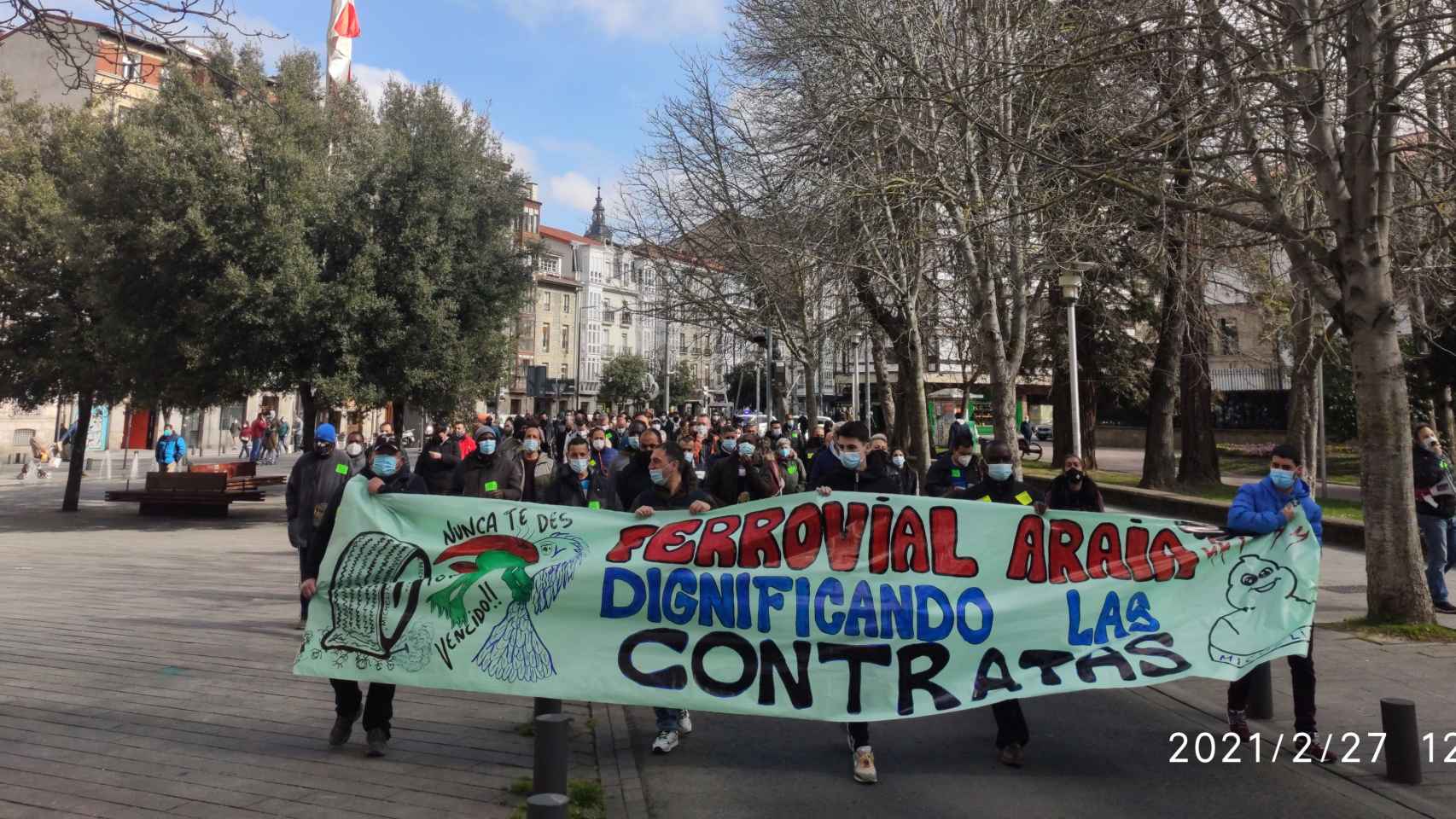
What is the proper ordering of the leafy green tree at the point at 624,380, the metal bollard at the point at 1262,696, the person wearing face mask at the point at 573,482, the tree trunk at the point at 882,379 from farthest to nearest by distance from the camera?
the leafy green tree at the point at 624,380 → the tree trunk at the point at 882,379 → the person wearing face mask at the point at 573,482 → the metal bollard at the point at 1262,696

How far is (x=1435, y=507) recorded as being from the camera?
34.3ft

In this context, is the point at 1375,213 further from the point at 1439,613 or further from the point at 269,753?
the point at 269,753

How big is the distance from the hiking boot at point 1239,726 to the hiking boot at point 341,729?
5243 millimetres

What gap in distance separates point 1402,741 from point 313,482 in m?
7.69

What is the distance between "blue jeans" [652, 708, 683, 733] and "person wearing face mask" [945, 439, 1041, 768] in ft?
6.27

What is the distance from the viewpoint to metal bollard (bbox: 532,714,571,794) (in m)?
4.44

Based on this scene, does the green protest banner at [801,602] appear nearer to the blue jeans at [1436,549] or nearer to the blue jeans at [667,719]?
the blue jeans at [667,719]

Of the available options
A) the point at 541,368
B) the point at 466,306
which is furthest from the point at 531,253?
the point at 541,368

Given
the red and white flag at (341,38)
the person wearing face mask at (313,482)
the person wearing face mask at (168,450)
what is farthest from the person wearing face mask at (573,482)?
the red and white flag at (341,38)

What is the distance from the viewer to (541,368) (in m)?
28.1

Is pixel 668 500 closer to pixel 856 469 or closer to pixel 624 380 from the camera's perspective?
pixel 856 469

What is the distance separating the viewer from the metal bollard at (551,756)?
444 centimetres

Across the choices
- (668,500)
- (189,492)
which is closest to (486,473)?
(668,500)

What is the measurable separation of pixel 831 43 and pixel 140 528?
51.2ft
